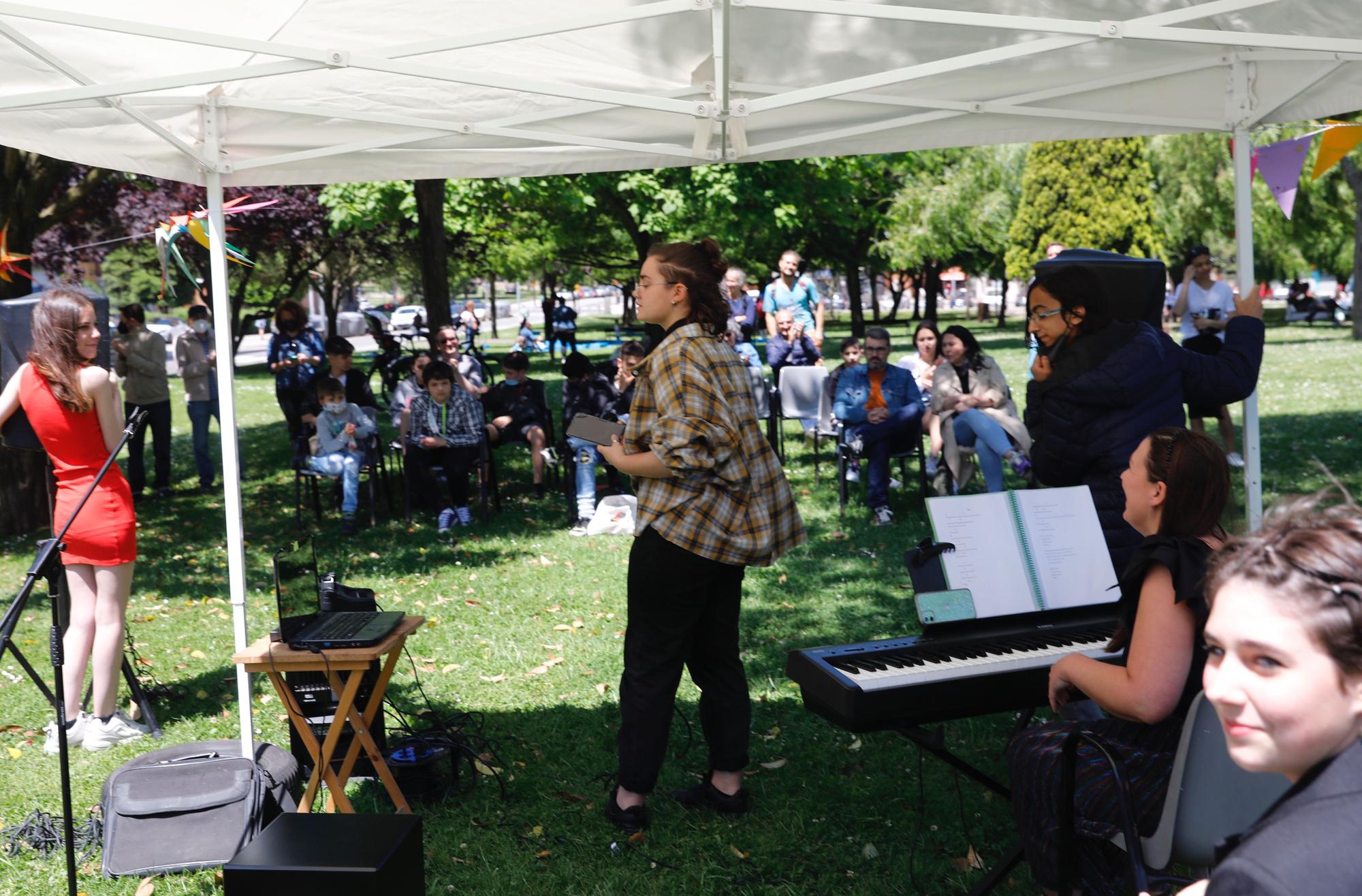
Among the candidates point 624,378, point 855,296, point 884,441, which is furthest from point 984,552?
point 855,296

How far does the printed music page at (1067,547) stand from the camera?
372 cm

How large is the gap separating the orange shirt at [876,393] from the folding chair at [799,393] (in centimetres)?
129

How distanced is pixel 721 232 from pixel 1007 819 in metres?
18.0

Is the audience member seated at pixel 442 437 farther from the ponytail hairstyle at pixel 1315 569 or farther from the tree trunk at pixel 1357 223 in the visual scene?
the tree trunk at pixel 1357 223

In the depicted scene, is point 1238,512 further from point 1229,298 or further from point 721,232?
point 721,232

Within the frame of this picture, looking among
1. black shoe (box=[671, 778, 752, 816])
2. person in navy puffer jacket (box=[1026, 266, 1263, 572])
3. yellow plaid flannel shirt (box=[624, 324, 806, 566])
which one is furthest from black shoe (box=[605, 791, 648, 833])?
person in navy puffer jacket (box=[1026, 266, 1263, 572])

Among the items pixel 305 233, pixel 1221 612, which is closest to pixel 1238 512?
Answer: pixel 1221 612

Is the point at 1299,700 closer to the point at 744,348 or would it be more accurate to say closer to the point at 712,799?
the point at 712,799

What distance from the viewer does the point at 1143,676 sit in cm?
269

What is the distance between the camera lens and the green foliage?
30656mm

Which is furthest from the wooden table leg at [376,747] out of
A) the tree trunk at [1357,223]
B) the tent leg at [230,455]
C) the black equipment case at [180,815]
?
the tree trunk at [1357,223]

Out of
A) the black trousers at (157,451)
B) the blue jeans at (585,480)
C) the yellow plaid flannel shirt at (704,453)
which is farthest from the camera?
the black trousers at (157,451)

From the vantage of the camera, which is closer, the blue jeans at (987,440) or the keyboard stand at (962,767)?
the keyboard stand at (962,767)

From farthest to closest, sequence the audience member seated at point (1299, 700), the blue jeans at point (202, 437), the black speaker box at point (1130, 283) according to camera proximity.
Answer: the blue jeans at point (202, 437), the black speaker box at point (1130, 283), the audience member seated at point (1299, 700)
